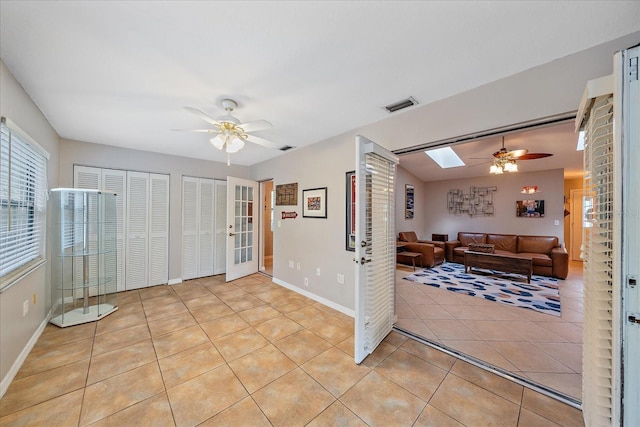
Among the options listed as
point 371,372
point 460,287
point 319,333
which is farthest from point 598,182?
point 460,287

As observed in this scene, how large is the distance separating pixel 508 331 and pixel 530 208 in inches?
193

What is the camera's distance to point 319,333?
2.55 metres

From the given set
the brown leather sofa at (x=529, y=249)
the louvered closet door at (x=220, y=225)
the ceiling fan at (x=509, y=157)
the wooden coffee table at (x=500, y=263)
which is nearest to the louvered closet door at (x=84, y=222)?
the louvered closet door at (x=220, y=225)

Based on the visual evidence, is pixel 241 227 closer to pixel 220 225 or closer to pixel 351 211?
pixel 220 225

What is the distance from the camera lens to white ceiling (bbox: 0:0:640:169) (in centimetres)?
125

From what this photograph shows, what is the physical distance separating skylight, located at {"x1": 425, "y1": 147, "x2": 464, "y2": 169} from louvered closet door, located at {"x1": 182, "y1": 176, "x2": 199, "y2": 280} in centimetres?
516

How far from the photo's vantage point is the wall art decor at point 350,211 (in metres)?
3.01

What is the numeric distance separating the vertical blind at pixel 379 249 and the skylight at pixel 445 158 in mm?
3668

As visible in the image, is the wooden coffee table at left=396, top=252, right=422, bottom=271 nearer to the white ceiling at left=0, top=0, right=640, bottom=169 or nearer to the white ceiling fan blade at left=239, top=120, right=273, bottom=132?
the white ceiling at left=0, top=0, right=640, bottom=169

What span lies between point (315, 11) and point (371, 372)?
2535mm

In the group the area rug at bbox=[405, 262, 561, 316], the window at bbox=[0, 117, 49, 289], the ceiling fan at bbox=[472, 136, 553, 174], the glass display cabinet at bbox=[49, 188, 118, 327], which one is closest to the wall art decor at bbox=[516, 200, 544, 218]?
the area rug at bbox=[405, 262, 561, 316]

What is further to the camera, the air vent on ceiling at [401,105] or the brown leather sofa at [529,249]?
the brown leather sofa at [529,249]

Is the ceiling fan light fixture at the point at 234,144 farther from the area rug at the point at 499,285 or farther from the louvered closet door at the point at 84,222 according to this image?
the area rug at the point at 499,285

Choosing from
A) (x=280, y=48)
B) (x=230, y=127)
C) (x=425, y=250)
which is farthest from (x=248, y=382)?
(x=425, y=250)
